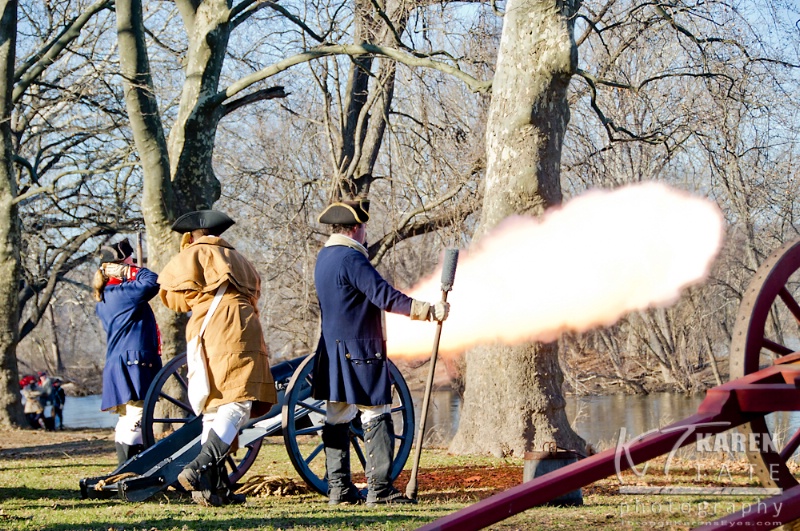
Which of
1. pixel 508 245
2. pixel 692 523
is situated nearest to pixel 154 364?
pixel 508 245

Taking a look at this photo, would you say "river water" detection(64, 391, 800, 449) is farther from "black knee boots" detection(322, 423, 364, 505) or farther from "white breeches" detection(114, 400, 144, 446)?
"black knee boots" detection(322, 423, 364, 505)

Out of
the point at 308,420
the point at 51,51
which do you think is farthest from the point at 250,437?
the point at 51,51

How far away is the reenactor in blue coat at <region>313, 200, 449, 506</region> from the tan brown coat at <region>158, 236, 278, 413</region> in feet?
1.40

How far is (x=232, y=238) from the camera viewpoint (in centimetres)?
2219

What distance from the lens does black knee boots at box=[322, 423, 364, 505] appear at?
20.7ft

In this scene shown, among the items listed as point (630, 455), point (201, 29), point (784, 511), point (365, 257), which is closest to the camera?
point (784, 511)

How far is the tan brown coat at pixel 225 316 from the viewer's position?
6.11 metres

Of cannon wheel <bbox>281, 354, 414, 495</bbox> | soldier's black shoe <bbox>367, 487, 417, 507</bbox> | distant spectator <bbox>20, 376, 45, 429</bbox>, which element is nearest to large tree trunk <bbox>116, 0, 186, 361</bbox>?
cannon wheel <bbox>281, 354, 414, 495</bbox>

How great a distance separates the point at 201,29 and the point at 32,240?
12843mm

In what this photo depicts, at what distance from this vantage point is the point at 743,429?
4.50m

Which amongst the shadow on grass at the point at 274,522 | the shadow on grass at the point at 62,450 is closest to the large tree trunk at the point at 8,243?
the shadow on grass at the point at 62,450

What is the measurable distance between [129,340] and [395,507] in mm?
2729

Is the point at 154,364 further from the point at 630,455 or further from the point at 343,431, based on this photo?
the point at 630,455

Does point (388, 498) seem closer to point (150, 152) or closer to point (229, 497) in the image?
point (229, 497)
